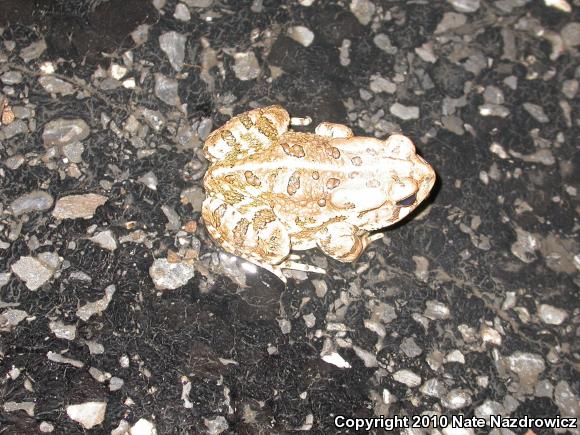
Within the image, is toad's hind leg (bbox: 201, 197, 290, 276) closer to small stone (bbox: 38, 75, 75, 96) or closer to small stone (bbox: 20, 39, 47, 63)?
small stone (bbox: 38, 75, 75, 96)

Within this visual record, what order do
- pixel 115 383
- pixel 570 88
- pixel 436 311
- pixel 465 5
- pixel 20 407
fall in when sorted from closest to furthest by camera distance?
pixel 20 407 < pixel 115 383 < pixel 436 311 < pixel 570 88 < pixel 465 5

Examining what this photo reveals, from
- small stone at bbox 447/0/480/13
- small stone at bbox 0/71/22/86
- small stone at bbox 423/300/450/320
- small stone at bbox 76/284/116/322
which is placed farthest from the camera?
small stone at bbox 447/0/480/13

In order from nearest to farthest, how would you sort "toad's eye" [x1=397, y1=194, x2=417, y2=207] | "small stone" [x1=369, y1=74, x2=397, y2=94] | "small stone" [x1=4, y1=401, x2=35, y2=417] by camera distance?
"small stone" [x1=4, y1=401, x2=35, y2=417], "toad's eye" [x1=397, y1=194, x2=417, y2=207], "small stone" [x1=369, y1=74, x2=397, y2=94]

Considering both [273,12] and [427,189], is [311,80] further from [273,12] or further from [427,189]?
[427,189]

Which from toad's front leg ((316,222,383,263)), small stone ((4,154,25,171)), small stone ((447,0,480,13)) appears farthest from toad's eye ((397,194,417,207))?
small stone ((4,154,25,171))

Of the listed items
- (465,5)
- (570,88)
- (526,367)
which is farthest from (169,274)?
(570,88)

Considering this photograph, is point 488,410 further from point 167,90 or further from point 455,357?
point 167,90

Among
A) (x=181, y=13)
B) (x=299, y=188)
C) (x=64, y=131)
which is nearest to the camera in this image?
(x=299, y=188)
